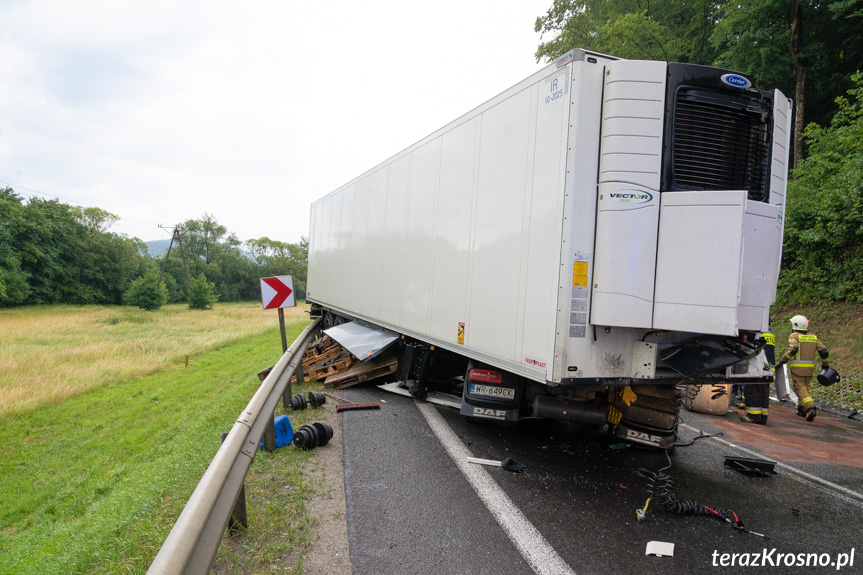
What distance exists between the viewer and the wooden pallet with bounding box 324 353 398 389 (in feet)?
25.9

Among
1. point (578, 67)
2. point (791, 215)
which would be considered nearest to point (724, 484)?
point (578, 67)

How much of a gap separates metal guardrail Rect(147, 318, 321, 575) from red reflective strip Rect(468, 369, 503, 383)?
2294mm

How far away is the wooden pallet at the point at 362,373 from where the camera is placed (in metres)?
7.88

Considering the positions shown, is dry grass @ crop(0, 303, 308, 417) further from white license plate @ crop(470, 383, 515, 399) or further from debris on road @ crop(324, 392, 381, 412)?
white license plate @ crop(470, 383, 515, 399)

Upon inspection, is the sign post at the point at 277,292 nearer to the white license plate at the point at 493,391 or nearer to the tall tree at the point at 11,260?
the white license plate at the point at 493,391

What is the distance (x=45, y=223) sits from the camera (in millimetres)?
54281

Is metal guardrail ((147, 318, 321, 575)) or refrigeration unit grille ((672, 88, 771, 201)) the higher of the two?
refrigeration unit grille ((672, 88, 771, 201))

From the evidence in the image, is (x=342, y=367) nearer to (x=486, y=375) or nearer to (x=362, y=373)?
(x=362, y=373)

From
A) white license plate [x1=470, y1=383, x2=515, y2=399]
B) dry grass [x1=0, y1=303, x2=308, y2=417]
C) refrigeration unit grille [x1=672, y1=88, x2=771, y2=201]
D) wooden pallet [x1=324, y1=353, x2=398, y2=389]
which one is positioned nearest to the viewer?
refrigeration unit grille [x1=672, y1=88, x2=771, y2=201]

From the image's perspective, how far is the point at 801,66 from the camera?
51.8ft

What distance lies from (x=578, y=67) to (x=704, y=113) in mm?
1181

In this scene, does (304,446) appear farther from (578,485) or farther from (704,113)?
(704,113)

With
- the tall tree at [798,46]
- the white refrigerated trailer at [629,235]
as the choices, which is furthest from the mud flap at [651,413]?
the tall tree at [798,46]

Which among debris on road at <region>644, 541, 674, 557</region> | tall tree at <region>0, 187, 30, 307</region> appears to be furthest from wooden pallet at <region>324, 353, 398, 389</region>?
tall tree at <region>0, 187, 30, 307</region>
